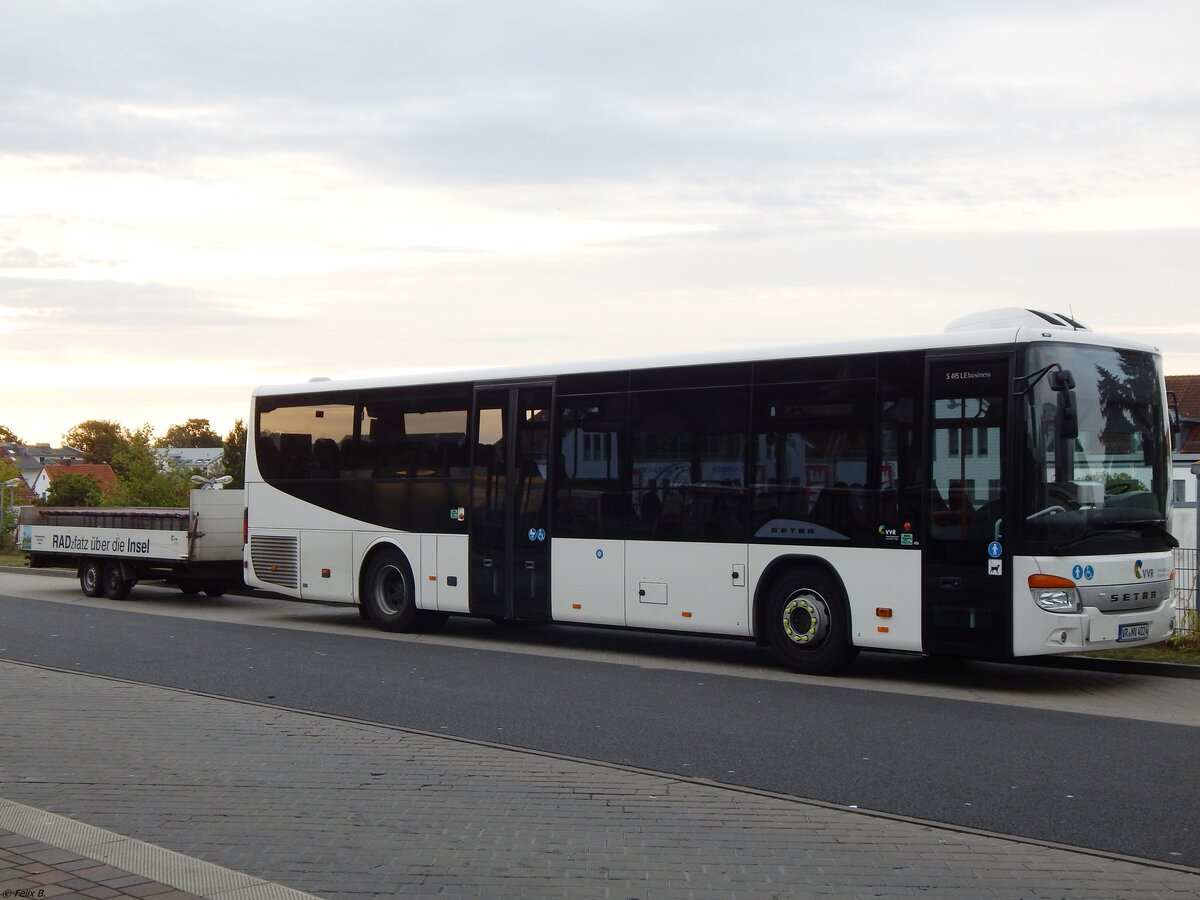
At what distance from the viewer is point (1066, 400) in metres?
11.1

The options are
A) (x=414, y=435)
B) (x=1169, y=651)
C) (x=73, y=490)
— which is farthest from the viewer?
(x=73, y=490)

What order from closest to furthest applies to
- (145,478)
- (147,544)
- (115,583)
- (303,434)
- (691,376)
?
(691,376)
(303,434)
(147,544)
(115,583)
(145,478)

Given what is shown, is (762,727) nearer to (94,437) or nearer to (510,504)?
(510,504)

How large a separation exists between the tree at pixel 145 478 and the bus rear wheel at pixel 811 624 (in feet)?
184

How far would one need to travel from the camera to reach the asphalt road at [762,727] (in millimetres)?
7328

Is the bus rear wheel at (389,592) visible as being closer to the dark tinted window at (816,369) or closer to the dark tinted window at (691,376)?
the dark tinted window at (691,376)

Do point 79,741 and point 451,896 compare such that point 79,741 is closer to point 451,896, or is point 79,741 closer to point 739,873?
point 451,896

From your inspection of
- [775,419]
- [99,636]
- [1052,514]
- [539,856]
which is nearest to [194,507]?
[99,636]

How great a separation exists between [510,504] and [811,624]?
4.33m

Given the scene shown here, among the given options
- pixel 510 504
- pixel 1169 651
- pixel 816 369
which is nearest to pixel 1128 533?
pixel 1169 651

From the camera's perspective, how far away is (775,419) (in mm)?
13008

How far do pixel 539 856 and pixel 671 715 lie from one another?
4280 mm

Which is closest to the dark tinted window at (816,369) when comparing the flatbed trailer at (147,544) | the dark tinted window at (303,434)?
the dark tinted window at (303,434)

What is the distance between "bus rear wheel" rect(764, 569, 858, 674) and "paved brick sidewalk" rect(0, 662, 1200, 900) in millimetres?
4644
